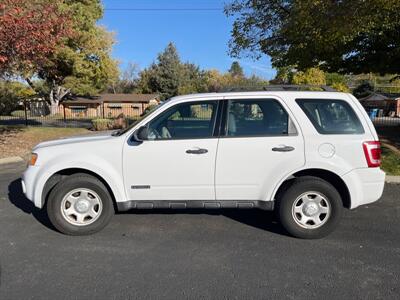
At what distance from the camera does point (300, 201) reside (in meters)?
4.96

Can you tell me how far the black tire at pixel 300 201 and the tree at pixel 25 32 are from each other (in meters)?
8.34

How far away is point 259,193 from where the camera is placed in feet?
16.4

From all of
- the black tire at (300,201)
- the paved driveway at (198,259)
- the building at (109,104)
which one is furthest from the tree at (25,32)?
the building at (109,104)

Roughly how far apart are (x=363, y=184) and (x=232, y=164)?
163 centimetres

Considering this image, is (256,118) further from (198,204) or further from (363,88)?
(363,88)

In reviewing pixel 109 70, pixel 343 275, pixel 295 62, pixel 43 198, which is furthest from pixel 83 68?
pixel 343 275

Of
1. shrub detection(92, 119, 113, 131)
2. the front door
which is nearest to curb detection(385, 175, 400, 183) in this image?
the front door

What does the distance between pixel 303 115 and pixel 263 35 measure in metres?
10.2

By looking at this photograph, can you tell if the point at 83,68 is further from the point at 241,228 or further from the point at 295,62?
the point at 241,228

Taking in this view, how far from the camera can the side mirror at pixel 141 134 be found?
16.1 feet

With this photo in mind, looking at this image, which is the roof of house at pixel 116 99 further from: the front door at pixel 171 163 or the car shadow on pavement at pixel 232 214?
the front door at pixel 171 163

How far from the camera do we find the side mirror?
4910 millimetres

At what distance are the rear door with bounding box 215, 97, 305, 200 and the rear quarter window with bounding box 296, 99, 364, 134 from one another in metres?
0.27

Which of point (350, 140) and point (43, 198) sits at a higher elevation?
point (350, 140)
